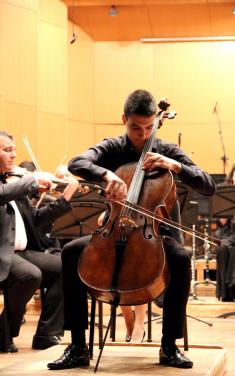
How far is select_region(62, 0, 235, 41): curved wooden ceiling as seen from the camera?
9.41 metres

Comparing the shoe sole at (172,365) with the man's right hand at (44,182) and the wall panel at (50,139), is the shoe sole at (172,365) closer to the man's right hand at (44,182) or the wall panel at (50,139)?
the man's right hand at (44,182)

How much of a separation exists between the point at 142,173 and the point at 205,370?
2.62ft

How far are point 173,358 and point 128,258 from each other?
47 centimetres

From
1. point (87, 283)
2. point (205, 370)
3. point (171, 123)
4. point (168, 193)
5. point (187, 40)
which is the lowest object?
point (205, 370)

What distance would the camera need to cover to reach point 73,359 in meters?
2.57

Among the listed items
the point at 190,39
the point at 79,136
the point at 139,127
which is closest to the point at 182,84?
the point at 190,39

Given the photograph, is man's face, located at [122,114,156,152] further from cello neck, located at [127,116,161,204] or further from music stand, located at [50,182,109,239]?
music stand, located at [50,182,109,239]

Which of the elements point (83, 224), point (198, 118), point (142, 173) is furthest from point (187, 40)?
point (142, 173)

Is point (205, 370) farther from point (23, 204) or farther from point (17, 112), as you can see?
point (17, 112)

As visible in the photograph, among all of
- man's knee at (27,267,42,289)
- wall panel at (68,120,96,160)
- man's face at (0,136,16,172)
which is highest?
wall panel at (68,120,96,160)

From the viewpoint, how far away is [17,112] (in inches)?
341

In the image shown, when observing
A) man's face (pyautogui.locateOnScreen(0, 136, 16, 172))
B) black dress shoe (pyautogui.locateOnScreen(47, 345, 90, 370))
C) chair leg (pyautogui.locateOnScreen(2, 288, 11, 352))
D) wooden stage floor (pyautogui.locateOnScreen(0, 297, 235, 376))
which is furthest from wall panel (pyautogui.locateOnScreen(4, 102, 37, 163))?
black dress shoe (pyautogui.locateOnScreen(47, 345, 90, 370))

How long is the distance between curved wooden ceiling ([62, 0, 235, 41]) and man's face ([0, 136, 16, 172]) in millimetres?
5881

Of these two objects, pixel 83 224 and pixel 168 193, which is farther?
pixel 83 224
